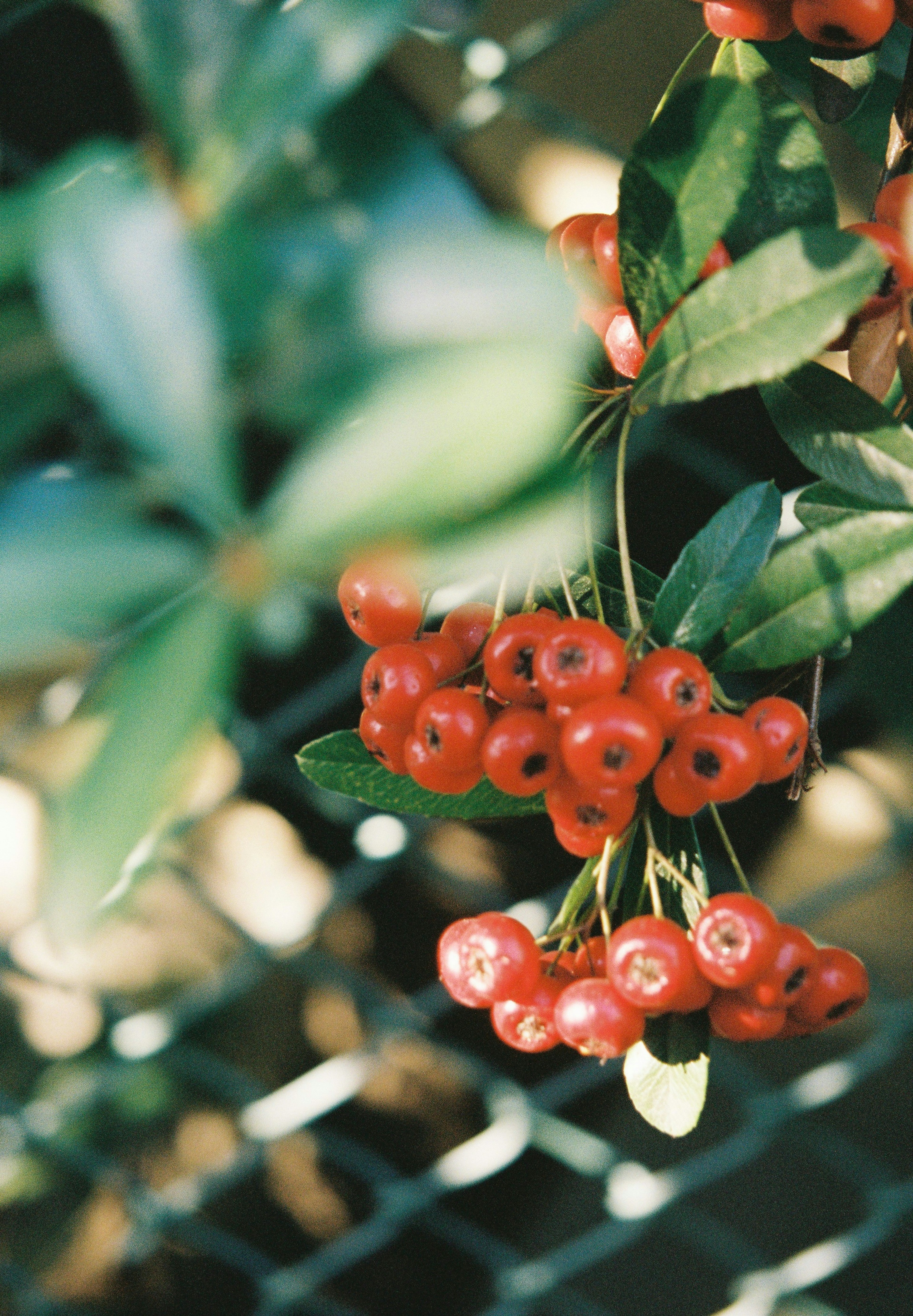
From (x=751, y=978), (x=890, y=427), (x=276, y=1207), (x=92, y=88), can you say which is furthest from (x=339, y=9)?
(x=276, y=1207)

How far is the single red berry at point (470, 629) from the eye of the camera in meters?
0.41

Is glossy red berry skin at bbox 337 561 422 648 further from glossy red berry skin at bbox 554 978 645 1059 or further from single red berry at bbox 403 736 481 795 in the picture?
glossy red berry skin at bbox 554 978 645 1059

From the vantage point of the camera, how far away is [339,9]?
0.68 ft

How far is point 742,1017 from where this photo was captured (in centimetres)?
40

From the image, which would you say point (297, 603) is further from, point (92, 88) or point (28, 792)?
point (28, 792)

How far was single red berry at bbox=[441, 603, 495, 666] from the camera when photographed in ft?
1.35

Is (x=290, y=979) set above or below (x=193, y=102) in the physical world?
below

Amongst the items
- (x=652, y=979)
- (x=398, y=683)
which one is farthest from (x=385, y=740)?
(x=652, y=979)

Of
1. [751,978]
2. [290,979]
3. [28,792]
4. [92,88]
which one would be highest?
[92,88]

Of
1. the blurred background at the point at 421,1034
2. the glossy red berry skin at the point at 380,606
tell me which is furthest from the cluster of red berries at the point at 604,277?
the blurred background at the point at 421,1034

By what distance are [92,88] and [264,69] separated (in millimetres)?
886

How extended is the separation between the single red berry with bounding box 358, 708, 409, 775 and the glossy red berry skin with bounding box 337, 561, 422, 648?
0.03 meters

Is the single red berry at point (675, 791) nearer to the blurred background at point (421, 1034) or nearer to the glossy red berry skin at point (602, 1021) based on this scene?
the glossy red berry skin at point (602, 1021)

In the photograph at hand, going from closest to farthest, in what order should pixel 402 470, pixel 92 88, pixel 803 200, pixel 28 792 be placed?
1. pixel 402 470
2. pixel 803 200
3. pixel 92 88
4. pixel 28 792
